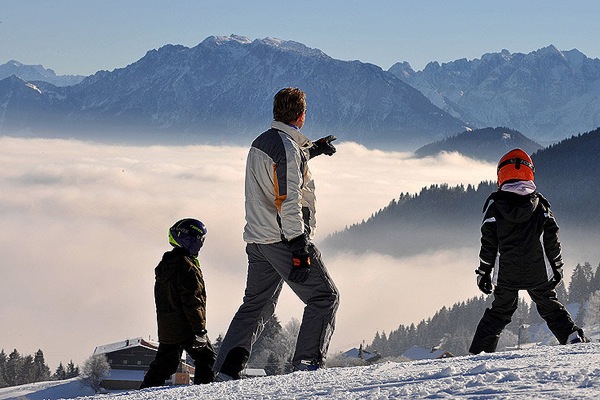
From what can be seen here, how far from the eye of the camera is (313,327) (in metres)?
6.48

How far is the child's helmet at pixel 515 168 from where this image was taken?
A: 7.13m

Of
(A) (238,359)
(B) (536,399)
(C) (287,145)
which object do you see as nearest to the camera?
(B) (536,399)

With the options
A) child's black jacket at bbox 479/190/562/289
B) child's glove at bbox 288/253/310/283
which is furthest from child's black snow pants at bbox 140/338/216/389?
child's black jacket at bbox 479/190/562/289

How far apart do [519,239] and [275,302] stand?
2508 mm

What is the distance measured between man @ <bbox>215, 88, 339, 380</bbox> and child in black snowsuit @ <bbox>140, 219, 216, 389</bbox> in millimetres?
336

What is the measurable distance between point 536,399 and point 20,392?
2540 inches

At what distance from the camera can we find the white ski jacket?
20.1 feet

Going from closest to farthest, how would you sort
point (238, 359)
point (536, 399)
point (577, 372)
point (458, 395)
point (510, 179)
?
1. point (536, 399)
2. point (458, 395)
3. point (577, 372)
4. point (238, 359)
5. point (510, 179)

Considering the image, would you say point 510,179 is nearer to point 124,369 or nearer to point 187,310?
point 187,310

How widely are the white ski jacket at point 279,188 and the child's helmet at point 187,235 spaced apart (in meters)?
0.56

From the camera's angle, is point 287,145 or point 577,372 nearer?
point 577,372

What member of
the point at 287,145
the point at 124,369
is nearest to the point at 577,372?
the point at 287,145

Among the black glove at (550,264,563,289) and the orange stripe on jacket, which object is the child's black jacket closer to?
the black glove at (550,264,563,289)

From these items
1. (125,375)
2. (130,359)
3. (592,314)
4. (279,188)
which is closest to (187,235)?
A: (279,188)
